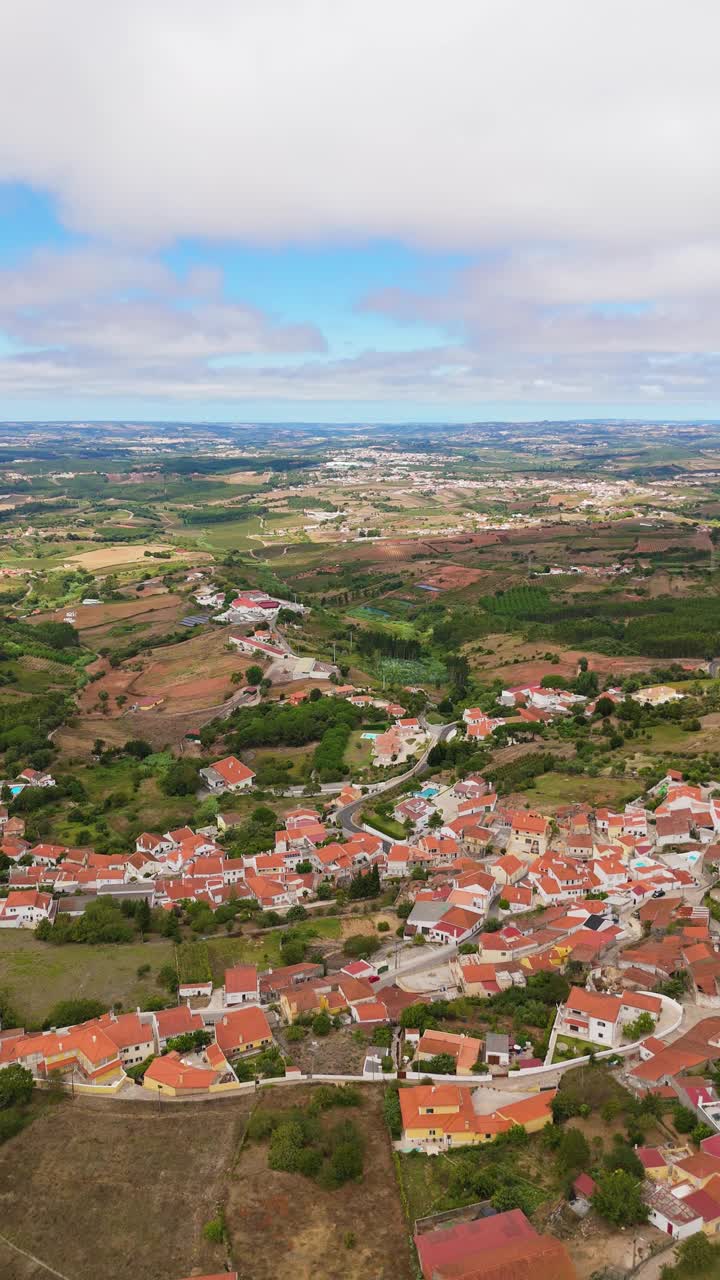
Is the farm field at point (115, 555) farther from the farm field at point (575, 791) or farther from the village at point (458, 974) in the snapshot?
the farm field at point (575, 791)

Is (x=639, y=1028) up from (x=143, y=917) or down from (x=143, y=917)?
up

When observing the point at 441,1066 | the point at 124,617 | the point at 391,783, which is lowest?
the point at 391,783

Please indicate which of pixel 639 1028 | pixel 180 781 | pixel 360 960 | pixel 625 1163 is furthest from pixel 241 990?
pixel 180 781

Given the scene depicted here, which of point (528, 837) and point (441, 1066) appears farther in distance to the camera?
point (528, 837)

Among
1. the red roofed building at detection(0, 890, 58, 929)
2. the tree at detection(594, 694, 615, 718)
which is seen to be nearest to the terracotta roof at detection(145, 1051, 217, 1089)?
the red roofed building at detection(0, 890, 58, 929)

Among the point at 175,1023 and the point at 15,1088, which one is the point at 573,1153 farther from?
the point at 15,1088

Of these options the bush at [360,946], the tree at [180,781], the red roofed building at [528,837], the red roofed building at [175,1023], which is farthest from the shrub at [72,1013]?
the tree at [180,781]

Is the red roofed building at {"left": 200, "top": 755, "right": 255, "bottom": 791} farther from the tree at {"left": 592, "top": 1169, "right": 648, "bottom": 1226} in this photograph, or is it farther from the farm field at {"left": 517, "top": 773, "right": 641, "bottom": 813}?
the tree at {"left": 592, "top": 1169, "right": 648, "bottom": 1226}

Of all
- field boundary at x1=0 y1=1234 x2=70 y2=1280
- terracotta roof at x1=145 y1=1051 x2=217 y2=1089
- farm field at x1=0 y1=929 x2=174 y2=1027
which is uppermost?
terracotta roof at x1=145 y1=1051 x2=217 y2=1089
